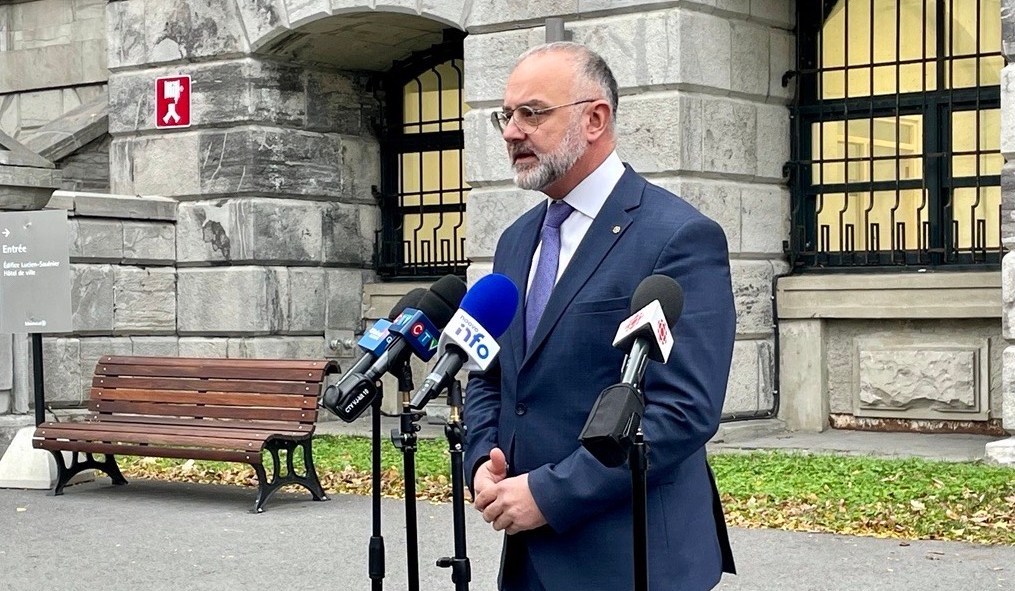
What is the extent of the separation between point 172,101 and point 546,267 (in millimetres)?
11593

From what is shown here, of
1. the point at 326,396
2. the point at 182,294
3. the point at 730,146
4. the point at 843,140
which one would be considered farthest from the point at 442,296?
the point at 182,294

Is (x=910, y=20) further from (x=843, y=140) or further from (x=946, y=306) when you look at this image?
(x=946, y=306)

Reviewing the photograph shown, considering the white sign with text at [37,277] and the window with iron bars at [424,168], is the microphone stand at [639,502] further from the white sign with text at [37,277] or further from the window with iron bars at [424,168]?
the window with iron bars at [424,168]

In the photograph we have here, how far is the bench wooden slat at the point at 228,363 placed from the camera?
416 inches

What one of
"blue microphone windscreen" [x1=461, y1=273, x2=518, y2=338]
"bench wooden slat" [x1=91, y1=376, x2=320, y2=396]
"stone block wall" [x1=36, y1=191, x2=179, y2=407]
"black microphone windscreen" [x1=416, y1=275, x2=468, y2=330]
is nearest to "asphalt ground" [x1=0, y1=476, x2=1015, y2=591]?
"bench wooden slat" [x1=91, y1=376, x2=320, y2=396]

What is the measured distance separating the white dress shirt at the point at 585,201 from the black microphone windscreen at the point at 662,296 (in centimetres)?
58

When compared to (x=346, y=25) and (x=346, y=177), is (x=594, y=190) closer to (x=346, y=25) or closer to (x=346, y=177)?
(x=346, y=25)

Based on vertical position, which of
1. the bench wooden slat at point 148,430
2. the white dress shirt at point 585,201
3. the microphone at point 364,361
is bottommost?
the bench wooden slat at point 148,430

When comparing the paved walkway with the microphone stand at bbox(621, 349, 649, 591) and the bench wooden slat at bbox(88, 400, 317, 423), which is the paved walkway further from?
the microphone stand at bbox(621, 349, 649, 591)

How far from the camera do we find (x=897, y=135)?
12789 mm

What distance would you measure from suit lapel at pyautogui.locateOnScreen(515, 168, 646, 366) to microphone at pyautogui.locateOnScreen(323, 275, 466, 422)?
224 mm

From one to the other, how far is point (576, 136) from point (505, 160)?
883cm

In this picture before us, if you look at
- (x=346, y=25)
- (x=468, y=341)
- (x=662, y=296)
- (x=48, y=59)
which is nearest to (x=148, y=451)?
(x=346, y=25)

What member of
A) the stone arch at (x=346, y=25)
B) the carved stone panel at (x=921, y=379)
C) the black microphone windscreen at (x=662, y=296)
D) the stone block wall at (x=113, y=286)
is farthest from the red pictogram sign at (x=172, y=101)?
the black microphone windscreen at (x=662, y=296)
